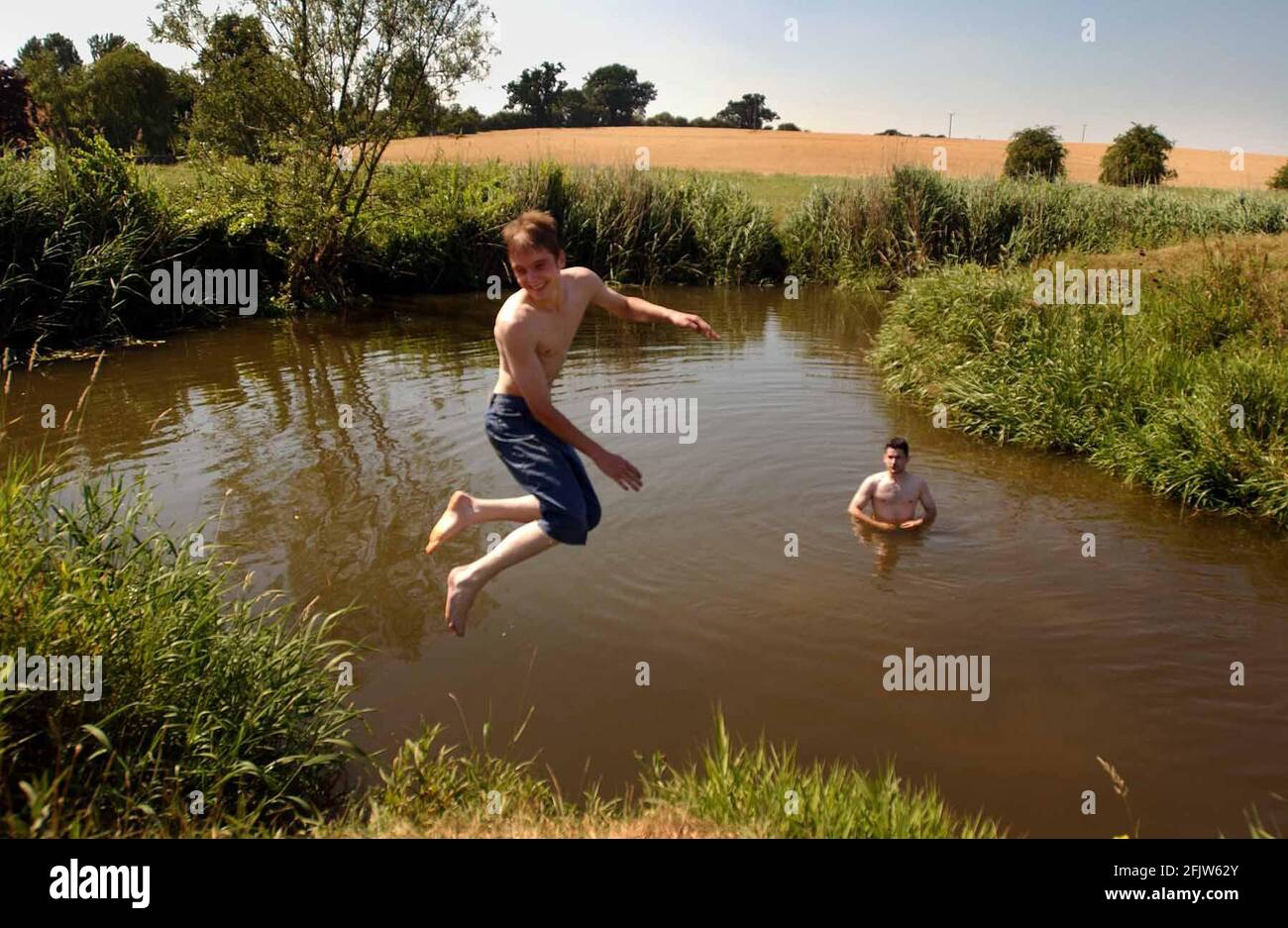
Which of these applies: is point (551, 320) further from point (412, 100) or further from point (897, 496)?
point (412, 100)

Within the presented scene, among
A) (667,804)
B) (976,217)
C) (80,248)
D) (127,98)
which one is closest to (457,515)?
(667,804)

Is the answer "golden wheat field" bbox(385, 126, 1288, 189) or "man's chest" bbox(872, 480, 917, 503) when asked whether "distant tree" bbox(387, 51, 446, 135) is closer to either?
"man's chest" bbox(872, 480, 917, 503)

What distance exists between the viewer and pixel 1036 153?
36469 millimetres

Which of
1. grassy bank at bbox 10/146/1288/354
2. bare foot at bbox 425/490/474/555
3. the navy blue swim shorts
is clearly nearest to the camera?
the navy blue swim shorts

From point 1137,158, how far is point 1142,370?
99.5 feet

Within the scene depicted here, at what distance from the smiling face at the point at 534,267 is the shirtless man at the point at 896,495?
4.19 metres

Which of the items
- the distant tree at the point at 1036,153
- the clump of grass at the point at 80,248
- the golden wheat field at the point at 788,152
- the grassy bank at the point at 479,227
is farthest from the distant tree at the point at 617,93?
the clump of grass at the point at 80,248

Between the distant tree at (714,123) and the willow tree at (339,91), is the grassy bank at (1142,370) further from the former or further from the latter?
the distant tree at (714,123)

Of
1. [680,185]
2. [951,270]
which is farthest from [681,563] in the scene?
[680,185]

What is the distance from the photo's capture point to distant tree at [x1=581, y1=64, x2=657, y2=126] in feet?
312

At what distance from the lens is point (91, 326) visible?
1537 centimetres

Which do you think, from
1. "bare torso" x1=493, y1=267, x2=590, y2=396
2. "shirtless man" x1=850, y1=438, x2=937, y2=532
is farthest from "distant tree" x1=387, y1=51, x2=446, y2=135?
"bare torso" x1=493, y1=267, x2=590, y2=396

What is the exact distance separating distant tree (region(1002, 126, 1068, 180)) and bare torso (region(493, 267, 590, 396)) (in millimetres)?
35853
